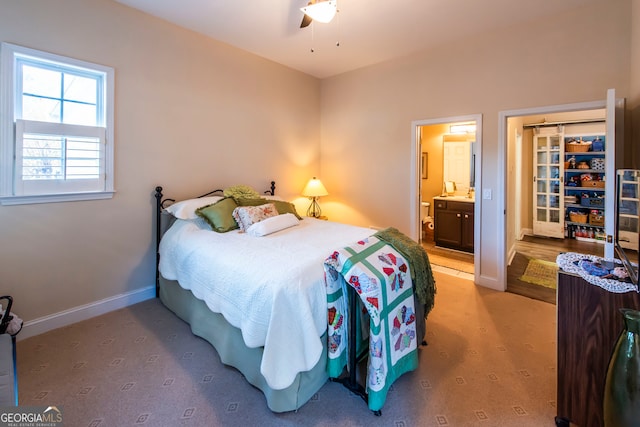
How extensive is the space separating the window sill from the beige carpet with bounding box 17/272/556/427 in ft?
3.79

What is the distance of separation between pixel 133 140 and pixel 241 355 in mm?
2404

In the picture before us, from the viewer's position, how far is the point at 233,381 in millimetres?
2006

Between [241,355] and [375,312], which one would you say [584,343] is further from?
[241,355]

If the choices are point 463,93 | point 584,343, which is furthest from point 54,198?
point 463,93

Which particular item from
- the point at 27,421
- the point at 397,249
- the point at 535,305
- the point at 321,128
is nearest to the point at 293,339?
the point at 397,249

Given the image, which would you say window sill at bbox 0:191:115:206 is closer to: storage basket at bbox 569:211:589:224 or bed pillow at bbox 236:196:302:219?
bed pillow at bbox 236:196:302:219

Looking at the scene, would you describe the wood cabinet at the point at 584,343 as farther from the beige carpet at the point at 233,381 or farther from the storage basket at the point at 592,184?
the storage basket at the point at 592,184

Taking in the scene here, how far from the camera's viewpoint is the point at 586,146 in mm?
5738

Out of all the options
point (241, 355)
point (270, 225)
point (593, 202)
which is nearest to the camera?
point (241, 355)

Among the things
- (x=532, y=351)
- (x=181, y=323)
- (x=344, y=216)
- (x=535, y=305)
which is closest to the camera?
(x=532, y=351)

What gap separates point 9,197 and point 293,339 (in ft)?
8.43

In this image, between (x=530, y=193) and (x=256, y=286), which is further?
(x=530, y=193)

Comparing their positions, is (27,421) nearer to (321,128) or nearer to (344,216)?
(344,216)

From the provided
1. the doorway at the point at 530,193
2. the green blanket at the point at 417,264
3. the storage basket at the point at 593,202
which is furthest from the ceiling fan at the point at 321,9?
the storage basket at the point at 593,202
